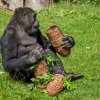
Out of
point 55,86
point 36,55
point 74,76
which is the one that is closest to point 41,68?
point 36,55

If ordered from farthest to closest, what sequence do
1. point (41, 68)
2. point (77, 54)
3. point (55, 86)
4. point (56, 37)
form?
point (77, 54) → point (56, 37) → point (41, 68) → point (55, 86)

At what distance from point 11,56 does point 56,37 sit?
2.24 feet

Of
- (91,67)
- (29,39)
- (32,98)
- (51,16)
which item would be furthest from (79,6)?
(32,98)

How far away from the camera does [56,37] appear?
6.68 m

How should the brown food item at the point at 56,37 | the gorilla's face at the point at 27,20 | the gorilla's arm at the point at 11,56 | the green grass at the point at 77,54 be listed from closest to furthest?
the green grass at the point at 77,54
the gorilla's arm at the point at 11,56
the brown food item at the point at 56,37
the gorilla's face at the point at 27,20

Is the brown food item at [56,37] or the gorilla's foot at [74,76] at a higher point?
the brown food item at [56,37]

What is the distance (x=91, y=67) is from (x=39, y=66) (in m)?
1.53

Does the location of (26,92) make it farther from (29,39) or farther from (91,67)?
(91,67)

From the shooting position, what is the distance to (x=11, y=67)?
651cm

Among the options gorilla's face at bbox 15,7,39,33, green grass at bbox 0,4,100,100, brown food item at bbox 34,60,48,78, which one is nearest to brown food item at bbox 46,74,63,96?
green grass at bbox 0,4,100,100

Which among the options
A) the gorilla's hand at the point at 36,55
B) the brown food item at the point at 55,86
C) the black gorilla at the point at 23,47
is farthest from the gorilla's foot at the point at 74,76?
the gorilla's hand at the point at 36,55

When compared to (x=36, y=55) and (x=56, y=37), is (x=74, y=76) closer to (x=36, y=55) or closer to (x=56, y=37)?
(x=56, y=37)

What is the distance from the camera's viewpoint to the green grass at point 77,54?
244 inches

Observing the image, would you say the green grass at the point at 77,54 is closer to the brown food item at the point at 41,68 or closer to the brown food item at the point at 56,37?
the brown food item at the point at 41,68
